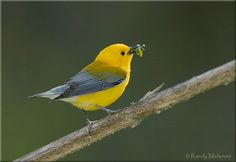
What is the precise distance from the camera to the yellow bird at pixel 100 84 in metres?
5.16

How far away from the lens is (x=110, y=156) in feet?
26.0

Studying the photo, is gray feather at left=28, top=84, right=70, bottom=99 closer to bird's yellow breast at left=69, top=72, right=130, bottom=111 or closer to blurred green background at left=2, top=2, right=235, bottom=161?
bird's yellow breast at left=69, top=72, right=130, bottom=111

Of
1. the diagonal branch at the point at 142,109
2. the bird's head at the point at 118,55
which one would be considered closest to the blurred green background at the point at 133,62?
the bird's head at the point at 118,55

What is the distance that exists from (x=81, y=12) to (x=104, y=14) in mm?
382

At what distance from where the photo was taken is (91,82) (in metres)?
5.31

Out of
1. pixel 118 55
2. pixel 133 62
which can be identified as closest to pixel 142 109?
pixel 118 55

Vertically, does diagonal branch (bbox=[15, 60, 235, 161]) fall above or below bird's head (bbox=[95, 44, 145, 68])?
below

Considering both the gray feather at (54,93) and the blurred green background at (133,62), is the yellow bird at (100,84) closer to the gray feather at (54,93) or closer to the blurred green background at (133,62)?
the gray feather at (54,93)

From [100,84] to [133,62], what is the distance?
3.18 m

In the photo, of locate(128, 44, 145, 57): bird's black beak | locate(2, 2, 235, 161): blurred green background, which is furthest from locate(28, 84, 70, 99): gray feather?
locate(2, 2, 235, 161): blurred green background

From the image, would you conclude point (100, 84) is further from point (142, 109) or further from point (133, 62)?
point (133, 62)

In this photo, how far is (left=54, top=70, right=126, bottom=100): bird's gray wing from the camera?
5152mm

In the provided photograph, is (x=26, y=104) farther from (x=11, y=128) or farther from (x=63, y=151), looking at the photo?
(x=63, y=151)

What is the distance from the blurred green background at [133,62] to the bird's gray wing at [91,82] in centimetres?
252
